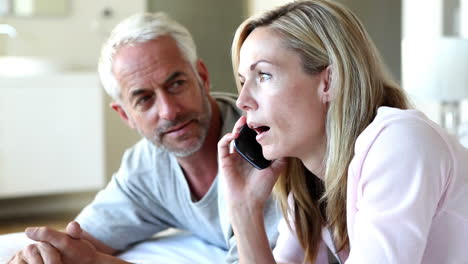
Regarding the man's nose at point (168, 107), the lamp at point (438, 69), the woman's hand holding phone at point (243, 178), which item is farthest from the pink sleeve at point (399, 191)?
the lamp at point (438, 69)

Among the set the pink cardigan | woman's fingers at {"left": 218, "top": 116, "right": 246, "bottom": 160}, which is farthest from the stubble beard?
the pink cardigan

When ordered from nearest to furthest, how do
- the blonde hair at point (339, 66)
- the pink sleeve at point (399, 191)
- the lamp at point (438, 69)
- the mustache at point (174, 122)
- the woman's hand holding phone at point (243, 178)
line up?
1. the pink sleeve at point (399, 191)
2. the blonde hair at point (339, 66)
3. the woman's hand holding phone at point (243, 178)
4. the mustache at point (174, 122)
5. the lamp at point (438, 69)

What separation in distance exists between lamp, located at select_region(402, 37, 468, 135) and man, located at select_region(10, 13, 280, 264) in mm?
1586

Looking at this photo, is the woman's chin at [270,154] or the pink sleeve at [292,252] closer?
the woman's chin at [270,154]

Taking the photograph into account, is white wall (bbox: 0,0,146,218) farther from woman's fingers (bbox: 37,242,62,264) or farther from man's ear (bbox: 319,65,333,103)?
man's ear (bbox: 319,65,333,103)

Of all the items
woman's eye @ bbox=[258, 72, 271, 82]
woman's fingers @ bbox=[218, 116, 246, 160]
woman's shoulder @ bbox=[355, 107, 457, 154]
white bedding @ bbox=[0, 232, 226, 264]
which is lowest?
white bedding @ bbox=[0, 232, 226, 264]

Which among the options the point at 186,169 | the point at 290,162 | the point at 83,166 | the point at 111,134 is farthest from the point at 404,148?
the point at 111,134

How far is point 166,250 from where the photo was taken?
1.89 metres

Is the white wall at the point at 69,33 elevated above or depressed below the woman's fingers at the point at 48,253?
above

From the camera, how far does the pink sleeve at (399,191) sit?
41.5 inches

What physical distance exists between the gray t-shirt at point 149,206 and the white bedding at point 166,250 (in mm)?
35

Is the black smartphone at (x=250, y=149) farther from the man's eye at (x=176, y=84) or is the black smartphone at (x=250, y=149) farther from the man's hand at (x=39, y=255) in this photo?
the man's hand at (x=39, y=255)

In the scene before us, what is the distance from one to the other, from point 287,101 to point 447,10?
2.51m

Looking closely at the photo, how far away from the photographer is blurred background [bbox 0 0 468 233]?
3346 millimetres
